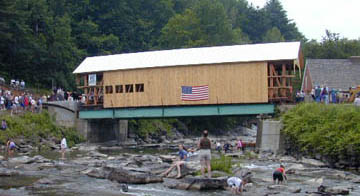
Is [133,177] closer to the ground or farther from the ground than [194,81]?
closer to the ground

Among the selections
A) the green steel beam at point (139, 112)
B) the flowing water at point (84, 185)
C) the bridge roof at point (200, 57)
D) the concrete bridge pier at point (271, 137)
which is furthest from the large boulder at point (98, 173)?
the green steel beam at point (139, 112)

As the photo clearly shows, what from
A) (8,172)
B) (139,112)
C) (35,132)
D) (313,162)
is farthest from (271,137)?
(35,132)

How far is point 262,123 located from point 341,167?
7503 millimetres

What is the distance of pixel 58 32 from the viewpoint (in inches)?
2520

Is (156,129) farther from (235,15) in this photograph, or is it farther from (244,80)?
(235,15)

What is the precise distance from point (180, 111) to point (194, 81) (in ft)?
7.77

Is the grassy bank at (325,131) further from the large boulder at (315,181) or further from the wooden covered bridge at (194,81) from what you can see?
the large boulder at (315,181)

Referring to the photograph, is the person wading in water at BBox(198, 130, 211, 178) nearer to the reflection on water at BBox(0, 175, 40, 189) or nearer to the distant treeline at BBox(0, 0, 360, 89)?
the reflection on water at BBox(0, 175, 40, 189)

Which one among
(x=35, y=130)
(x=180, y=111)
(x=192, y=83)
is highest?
(x=192, y=83)

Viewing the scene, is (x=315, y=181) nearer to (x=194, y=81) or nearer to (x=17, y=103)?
(x=194, y=81)

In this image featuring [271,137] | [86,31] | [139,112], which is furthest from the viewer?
[86,31]

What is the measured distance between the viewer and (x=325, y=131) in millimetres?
29875

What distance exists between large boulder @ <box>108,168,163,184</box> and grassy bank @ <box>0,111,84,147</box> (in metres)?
17.6

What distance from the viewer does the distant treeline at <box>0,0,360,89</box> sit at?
61.7 m
